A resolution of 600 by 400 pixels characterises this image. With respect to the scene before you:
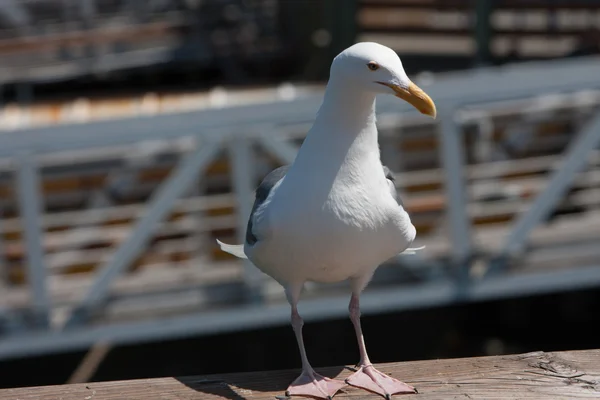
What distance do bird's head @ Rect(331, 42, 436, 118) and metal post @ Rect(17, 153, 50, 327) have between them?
271cm

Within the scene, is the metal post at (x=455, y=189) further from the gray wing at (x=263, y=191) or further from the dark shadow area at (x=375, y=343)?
the gray wing at (x=263, y=191)

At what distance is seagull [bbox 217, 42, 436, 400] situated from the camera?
6.97 feet

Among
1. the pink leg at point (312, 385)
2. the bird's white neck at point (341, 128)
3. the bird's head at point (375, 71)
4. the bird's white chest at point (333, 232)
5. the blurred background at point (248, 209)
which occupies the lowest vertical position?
the blurred background at point (248, 209)

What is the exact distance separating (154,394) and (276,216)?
1.58 ft

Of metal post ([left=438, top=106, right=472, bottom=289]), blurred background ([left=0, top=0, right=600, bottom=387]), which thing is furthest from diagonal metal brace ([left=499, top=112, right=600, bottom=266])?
metal post ([left=438, top=106, right=472, bottom=289])

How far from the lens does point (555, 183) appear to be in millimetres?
4668

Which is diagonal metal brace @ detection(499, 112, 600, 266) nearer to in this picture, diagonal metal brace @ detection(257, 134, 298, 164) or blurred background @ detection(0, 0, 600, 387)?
blurred background @ detection(0, 0, 600, 387)

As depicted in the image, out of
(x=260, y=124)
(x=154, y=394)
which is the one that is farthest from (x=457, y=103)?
(x=154, y=394)

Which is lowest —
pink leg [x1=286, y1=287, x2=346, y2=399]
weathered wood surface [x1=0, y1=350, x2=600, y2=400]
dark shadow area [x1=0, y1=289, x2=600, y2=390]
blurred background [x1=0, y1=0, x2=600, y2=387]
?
dark shadow area [x1=0, y1=289, x2=600, y2=390]

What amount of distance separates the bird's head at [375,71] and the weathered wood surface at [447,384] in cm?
59

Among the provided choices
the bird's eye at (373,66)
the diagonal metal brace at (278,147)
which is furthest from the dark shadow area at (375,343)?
the bird's eye at (373,66)

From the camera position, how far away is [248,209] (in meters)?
4.54

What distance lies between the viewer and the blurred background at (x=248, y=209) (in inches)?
179

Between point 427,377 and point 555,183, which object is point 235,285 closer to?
point 555,183
